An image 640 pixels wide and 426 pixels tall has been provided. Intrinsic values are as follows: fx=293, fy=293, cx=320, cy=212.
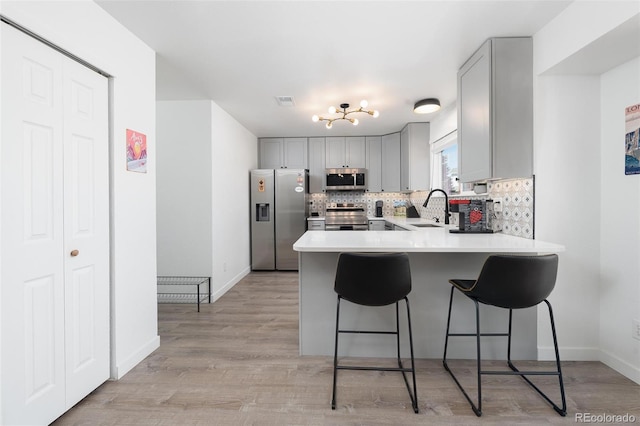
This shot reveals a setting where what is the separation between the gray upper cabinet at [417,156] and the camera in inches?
181

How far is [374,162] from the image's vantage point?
215 inches

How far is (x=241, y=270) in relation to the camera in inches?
182

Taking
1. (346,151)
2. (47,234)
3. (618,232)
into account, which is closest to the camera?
(47,234)

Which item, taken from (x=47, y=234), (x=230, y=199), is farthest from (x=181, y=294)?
(x=47, y=234)

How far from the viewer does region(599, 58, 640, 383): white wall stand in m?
1.91

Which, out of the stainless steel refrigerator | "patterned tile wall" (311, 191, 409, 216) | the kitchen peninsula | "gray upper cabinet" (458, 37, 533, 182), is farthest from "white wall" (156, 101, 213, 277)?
"gray upper cabinet" (458, 37, 533, 182)

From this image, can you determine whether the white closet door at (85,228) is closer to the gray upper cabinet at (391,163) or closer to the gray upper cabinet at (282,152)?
the gray upper cabinet at (282,152)

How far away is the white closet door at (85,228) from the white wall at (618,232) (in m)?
3.42

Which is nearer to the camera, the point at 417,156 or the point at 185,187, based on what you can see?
the point at 185,187

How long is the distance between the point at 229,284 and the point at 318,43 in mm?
3182

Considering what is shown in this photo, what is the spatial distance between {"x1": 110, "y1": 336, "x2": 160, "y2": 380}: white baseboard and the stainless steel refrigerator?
266 centimetres

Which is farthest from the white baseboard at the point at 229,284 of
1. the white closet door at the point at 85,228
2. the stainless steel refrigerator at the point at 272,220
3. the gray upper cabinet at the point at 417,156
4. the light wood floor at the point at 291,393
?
the gray upper cabinet at the point at 417,156

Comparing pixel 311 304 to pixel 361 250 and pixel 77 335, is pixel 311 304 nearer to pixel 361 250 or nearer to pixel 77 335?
pixel 361 250

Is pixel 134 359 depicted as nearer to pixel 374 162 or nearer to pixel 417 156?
pixel 417 156
